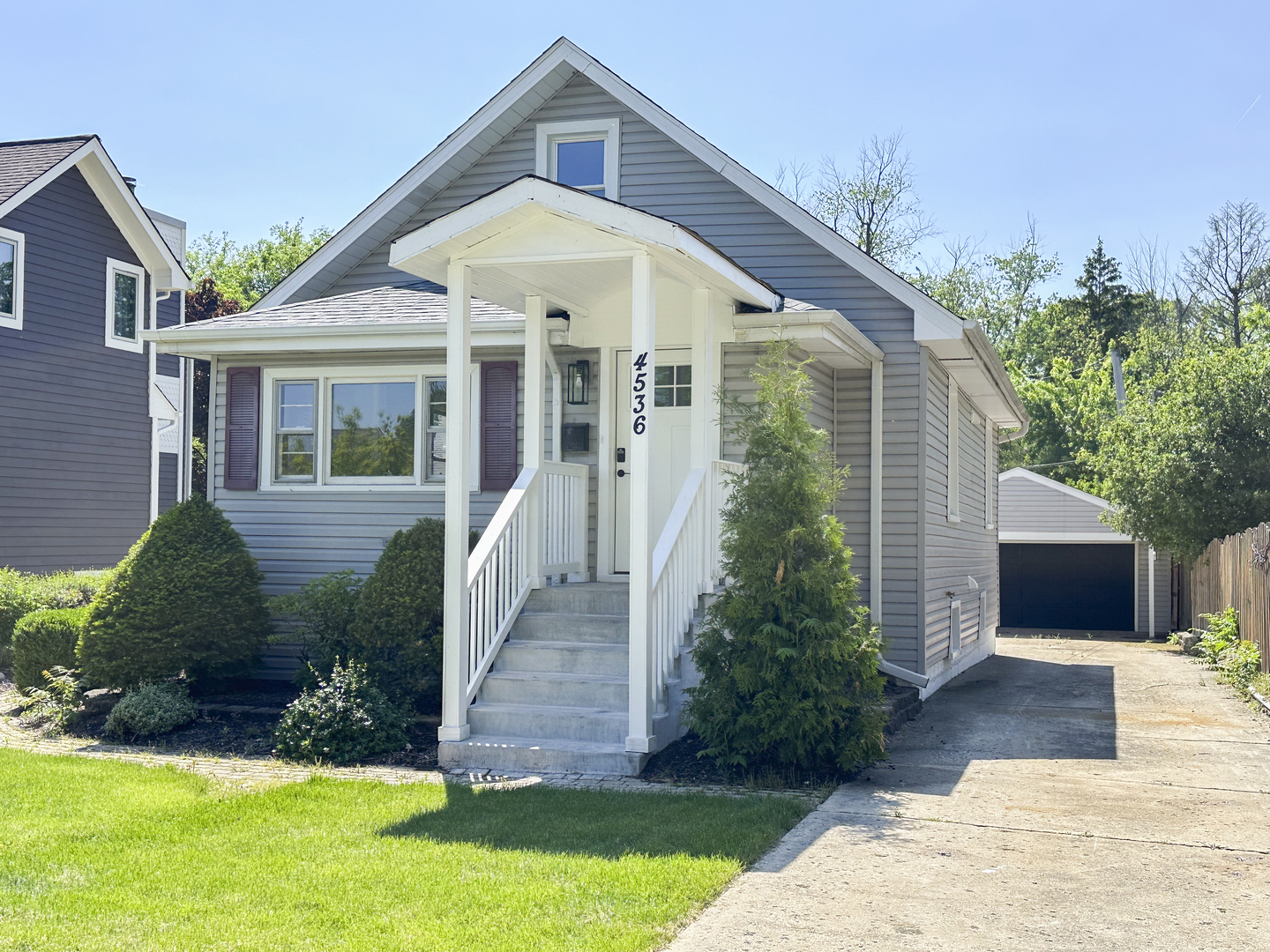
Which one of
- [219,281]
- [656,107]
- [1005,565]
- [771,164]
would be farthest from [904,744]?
[219,281]

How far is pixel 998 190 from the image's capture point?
4159 centimetres

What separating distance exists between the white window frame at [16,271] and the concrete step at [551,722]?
1083 cm

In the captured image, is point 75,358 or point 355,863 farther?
point 75,358

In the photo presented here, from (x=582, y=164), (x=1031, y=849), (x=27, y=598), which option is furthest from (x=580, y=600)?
(x=27, y=598)

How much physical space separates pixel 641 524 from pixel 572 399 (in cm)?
323

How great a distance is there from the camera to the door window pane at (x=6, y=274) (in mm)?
15367

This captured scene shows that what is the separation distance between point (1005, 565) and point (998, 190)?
2042 centimetres

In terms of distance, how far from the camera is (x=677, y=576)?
8109mm

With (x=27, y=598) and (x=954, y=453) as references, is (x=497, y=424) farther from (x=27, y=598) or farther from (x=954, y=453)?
(x=27, y=598)

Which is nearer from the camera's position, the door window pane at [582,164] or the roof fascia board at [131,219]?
the door window pane at [582,164]

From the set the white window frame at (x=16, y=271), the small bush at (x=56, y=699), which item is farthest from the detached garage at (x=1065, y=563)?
the small bush at (x=56, y=699)

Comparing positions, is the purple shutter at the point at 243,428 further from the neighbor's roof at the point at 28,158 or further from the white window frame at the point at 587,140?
the neighbor's roof at the point at 28,158

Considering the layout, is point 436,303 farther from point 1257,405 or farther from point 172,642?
point 1257,405

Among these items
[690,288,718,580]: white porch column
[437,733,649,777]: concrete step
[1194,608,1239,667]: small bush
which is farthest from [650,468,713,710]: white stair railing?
[1194,608,1239,667]: small bush
